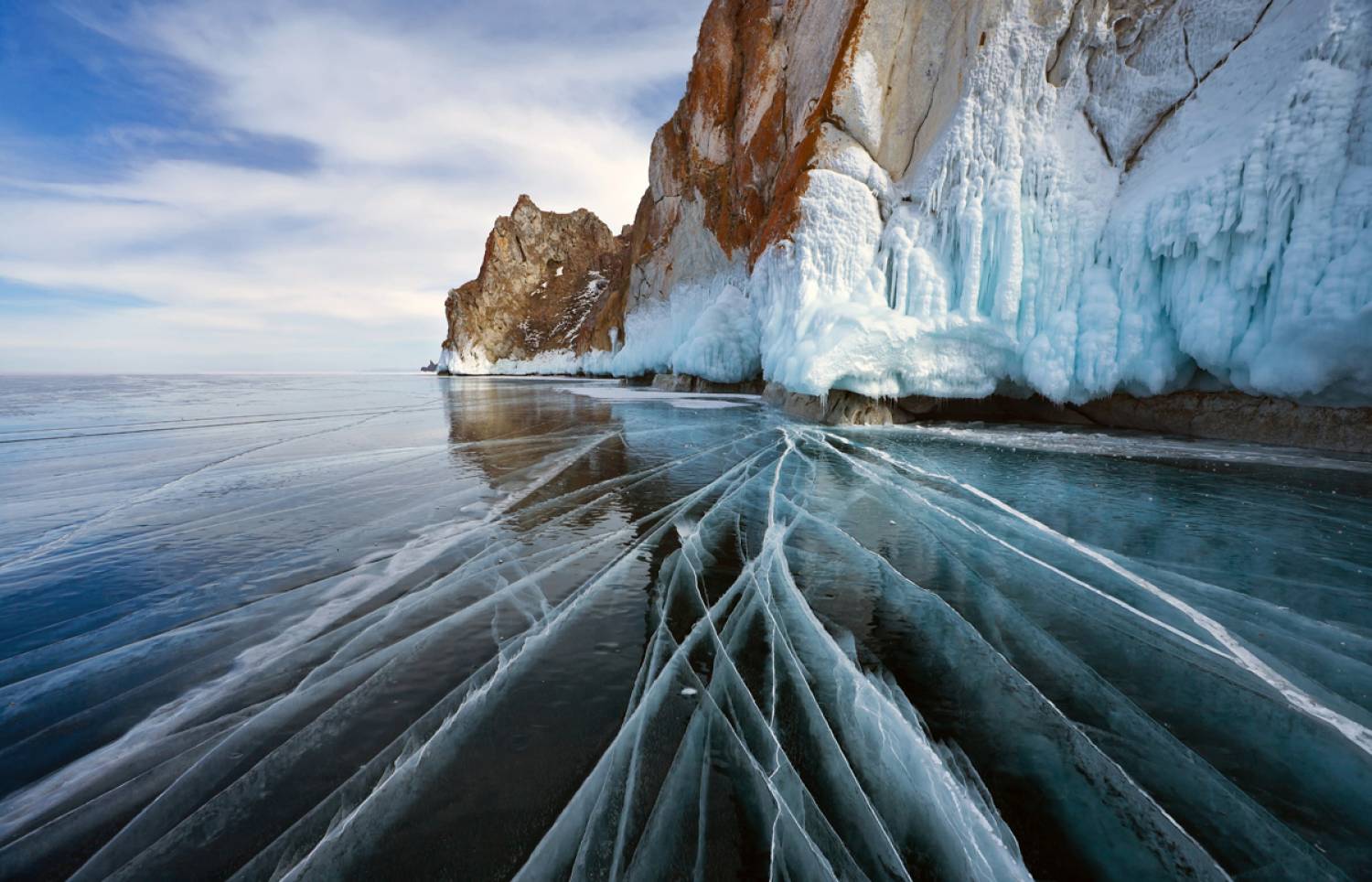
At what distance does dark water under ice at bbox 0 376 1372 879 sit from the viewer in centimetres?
161

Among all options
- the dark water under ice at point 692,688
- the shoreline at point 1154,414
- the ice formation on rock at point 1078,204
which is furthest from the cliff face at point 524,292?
the dark water under ice at point 692,688

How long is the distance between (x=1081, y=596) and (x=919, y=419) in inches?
395

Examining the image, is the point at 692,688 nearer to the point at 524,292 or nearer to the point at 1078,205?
the point at 1078,205

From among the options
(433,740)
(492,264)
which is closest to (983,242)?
(433,740)

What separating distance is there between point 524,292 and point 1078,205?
61.3 meters

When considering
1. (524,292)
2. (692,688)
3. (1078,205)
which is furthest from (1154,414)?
(524,292)

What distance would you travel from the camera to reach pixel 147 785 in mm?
1864

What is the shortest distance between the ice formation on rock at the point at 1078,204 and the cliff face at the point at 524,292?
48705 mm

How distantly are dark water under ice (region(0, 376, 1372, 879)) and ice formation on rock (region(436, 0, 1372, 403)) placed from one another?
129 inches

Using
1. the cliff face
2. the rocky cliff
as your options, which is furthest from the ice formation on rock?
the cliff face

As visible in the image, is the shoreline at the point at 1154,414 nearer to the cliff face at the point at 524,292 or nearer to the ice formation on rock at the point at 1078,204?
the ice formation on rock at the point at 1078,204

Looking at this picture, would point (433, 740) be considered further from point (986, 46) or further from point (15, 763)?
point (986, 46)

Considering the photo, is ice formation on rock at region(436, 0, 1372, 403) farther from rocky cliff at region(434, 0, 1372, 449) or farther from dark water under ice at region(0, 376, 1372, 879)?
dark water under ice at region(0, 376, 1372, 879)

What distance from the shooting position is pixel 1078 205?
9703 millimetres
